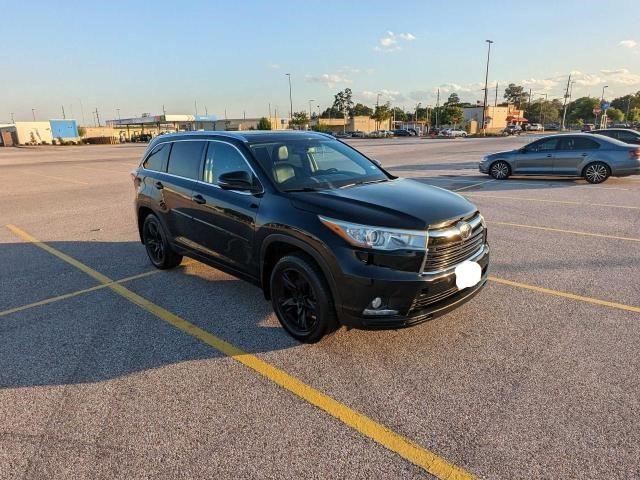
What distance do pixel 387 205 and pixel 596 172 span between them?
11773mm

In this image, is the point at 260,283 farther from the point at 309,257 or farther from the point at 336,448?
the point at 336,448

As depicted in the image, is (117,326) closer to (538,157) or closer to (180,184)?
(180,184)

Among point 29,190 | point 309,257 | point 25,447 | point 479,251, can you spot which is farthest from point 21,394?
point 29,190

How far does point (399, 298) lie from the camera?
305 centimetres

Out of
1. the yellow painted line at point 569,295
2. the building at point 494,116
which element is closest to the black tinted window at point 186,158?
the yellow painted line at point 569,295

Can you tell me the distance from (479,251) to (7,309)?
4.74 metres

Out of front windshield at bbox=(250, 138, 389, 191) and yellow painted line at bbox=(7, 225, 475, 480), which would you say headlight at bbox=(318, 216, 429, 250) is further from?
yellow painted line at bbox=(7, 225, 475, 480)

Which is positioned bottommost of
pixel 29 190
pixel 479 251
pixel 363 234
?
pixel 29 190

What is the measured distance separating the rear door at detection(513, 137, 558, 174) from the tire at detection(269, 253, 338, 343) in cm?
1204

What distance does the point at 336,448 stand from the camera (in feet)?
8.16

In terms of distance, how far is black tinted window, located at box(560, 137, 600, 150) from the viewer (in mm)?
12383

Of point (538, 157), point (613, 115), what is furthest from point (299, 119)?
point (538, 157)

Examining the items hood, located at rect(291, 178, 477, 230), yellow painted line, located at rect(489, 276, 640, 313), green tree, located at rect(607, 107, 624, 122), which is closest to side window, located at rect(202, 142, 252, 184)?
hood, located at rect(291, 178, 477, 230)

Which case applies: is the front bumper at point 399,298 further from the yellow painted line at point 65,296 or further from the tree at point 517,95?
the tree at point 517,95
